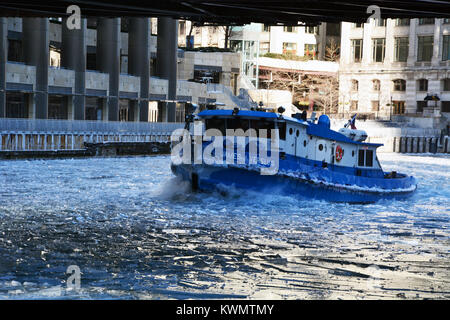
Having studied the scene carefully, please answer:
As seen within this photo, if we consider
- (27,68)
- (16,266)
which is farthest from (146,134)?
(16,266)

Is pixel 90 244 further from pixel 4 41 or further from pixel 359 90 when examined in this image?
pixel 359 90

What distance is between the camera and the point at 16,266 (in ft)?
50.1

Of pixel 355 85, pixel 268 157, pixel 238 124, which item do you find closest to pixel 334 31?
pixel 355 85

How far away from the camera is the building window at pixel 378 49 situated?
127 metres

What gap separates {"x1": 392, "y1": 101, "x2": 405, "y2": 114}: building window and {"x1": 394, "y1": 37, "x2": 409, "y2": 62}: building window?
7453 millimetres

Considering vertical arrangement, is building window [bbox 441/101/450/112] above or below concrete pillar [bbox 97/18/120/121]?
below

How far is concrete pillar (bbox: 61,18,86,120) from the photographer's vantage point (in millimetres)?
66875

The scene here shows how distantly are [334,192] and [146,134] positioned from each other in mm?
38670

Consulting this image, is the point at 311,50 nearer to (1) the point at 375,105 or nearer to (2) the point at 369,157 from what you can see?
(1) the point at 375,105

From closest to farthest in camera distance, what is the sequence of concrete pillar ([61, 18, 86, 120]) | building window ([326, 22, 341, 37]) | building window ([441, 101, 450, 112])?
concrete pillar ([61, 18, 86, 120]), building window ([441, 101, 450, 112]), building window ([326, 22, 341, 37])

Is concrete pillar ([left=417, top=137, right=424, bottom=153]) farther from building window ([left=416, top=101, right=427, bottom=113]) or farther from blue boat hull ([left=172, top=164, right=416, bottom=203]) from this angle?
blue boat hull ([left=172, top=164, right=416, bottom=203])

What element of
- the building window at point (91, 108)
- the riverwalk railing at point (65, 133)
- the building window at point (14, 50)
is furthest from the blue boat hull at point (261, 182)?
Answer: the building window at point (91, 108)

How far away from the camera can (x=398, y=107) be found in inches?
4941

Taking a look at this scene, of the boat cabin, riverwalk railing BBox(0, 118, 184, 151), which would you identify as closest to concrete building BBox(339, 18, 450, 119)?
riverwalk railing BBox(0, 118, 184, 151)
